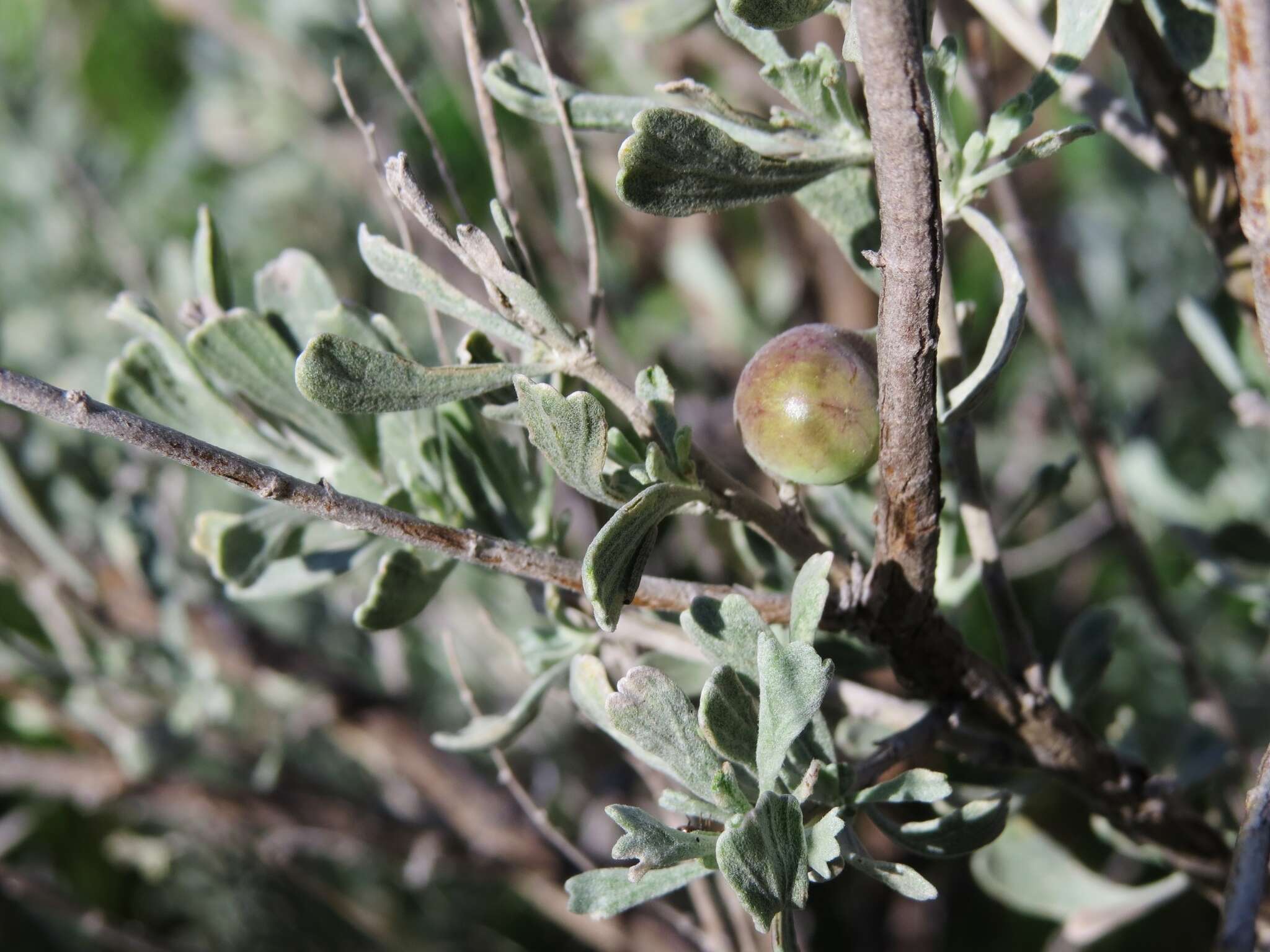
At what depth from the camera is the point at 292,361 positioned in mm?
635

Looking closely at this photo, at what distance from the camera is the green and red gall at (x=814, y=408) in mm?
510

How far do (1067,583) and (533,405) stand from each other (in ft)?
4.49

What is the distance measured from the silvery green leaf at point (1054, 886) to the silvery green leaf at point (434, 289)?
1.77 ft

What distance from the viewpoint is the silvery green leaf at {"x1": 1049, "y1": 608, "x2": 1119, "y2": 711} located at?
2.37ft

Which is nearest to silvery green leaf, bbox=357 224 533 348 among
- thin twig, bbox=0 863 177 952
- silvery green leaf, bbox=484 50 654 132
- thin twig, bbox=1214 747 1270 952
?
silvery green leaf, bbox=484 50 654 132

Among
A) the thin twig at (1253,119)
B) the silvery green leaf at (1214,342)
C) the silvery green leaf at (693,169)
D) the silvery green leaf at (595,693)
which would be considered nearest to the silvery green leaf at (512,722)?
the silvery green leaf at (595,693)

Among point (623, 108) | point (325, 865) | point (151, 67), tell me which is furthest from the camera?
point (151, 67)

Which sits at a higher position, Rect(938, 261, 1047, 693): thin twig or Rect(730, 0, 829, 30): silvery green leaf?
Rect(730, 0, 829, 30): silvery green leaf

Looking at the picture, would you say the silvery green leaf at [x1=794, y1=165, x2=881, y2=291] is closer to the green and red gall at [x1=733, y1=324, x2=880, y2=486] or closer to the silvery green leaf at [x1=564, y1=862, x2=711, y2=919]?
the green and red gall at [x1=733, y1=324, x2=880, y2=486]

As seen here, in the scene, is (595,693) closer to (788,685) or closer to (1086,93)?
(788,685)

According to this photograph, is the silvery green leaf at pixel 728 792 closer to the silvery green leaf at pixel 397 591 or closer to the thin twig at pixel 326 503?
the thin twig at pixel 326 503

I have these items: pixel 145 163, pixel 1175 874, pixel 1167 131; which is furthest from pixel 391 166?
pixel 145 163

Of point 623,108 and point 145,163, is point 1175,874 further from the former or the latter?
point 145,163

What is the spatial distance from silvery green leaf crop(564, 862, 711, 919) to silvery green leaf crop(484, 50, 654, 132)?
0.38m
